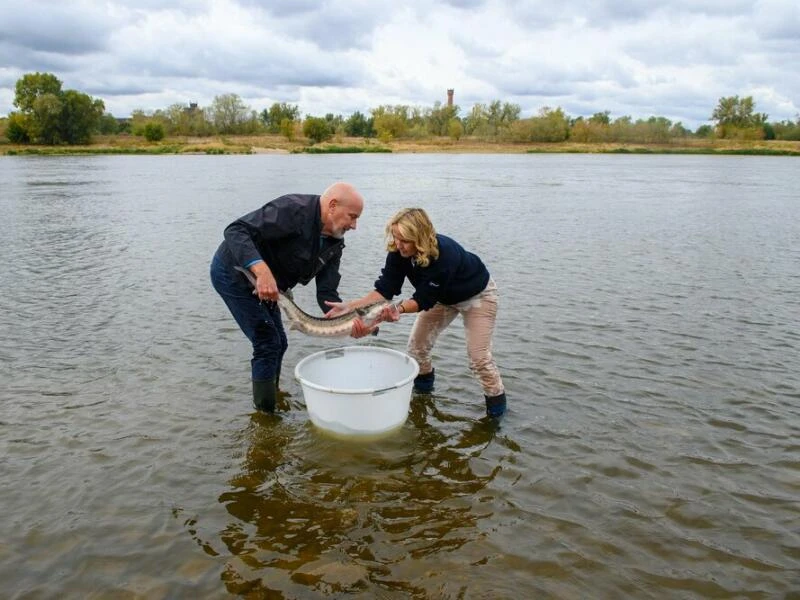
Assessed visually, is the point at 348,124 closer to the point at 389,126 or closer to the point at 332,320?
the point at 389,126

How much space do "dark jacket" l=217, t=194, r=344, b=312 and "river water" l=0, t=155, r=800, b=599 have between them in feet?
5.26

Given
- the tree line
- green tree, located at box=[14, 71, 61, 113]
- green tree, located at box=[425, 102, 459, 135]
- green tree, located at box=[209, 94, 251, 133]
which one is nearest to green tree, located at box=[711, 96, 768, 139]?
the tree line

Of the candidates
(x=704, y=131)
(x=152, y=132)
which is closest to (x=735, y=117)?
(x=704, y=131)

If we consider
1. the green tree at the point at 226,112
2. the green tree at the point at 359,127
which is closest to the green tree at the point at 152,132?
the green tree at the point at 226,112

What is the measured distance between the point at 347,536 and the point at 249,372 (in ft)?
11.9

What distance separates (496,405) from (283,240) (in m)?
2.61

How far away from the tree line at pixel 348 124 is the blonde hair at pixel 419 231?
103m

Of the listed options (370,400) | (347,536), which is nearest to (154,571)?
(347,536)

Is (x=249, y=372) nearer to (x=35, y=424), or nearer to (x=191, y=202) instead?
(x=35, y=424)

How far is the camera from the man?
5508 mm

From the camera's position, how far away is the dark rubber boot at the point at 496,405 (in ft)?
20.8

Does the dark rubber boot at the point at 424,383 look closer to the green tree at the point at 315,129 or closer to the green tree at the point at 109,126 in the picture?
the green tree at the point at 315,129

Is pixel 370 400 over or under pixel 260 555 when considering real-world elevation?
over

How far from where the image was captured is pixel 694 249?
15789mm
